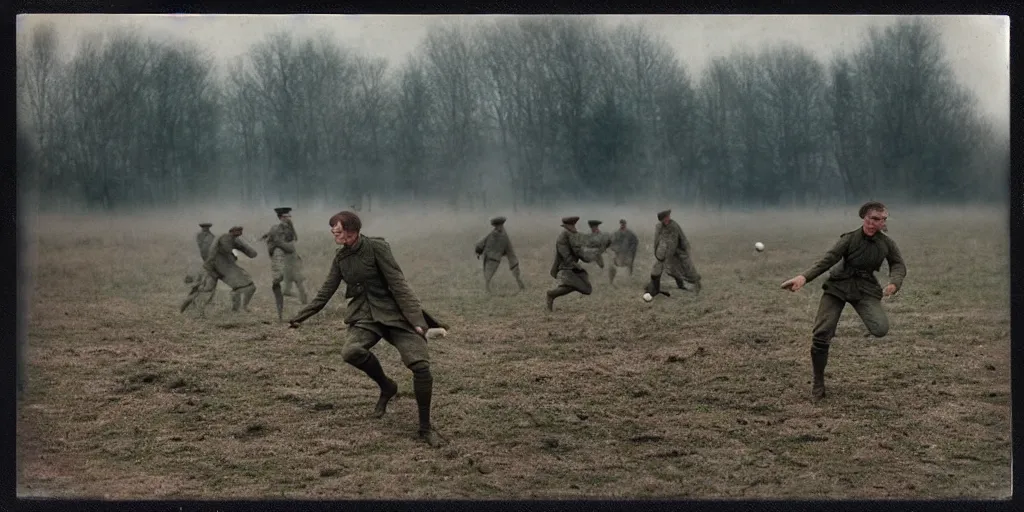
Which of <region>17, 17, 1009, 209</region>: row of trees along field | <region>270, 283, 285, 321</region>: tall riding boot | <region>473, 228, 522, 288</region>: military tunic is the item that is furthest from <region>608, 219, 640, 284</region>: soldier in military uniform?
<region>270, 283, 285, 321</region>: tall riding boot

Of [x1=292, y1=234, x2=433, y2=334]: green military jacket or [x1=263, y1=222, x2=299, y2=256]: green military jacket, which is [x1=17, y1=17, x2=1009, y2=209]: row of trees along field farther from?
[x1=292, y1=234, x2=433, y2=334]: green military jacket

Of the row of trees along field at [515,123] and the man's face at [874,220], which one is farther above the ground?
the row of trees along field at [515,123]

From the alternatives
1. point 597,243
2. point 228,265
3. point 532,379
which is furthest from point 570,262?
point 228,265

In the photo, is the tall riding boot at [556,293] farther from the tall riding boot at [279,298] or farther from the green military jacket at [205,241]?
the green military jacket at [205,241]

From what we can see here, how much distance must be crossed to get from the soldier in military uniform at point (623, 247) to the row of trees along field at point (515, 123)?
0.71 m

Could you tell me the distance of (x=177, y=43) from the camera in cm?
1423

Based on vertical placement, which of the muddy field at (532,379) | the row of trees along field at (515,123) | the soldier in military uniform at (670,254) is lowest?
the muddy field at (532,379)

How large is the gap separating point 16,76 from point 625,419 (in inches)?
261

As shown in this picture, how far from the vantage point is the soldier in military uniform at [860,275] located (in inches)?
439

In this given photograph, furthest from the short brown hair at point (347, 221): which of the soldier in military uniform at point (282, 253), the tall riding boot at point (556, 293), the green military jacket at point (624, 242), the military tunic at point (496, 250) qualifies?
the green military jacket at point (624, 242)

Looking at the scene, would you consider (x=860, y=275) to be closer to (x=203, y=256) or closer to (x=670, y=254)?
(x=670, y=254)
